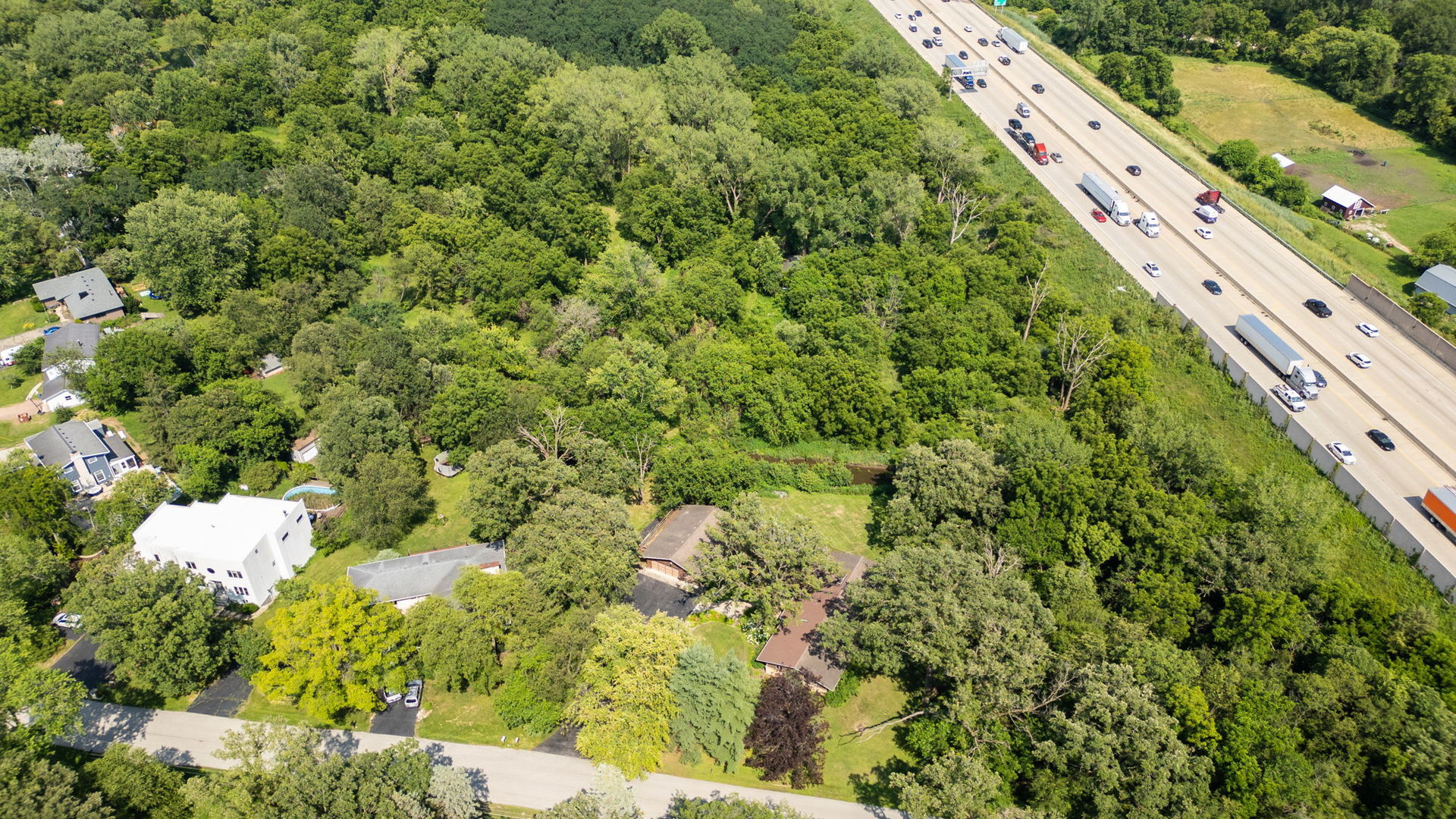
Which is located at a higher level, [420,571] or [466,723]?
[420,571]

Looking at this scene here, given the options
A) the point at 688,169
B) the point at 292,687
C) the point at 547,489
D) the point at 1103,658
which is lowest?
the point at 292,687

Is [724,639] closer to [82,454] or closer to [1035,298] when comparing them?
[1035,298]

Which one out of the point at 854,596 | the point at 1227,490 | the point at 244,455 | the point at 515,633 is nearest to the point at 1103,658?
the point at 854,596

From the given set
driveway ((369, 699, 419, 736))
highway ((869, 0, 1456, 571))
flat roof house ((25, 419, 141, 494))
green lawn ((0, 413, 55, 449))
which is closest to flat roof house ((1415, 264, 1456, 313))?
highway ((869, 0, 1456, 571))

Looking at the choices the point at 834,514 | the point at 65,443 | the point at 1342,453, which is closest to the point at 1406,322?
the point at 1342,453

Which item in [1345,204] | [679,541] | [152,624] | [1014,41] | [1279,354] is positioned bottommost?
[152,624]

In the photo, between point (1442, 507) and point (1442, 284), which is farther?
point (1442, 284)

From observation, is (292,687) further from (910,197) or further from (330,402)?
(910,197)
